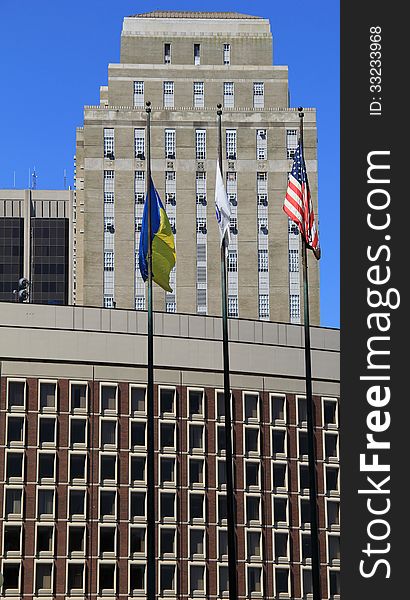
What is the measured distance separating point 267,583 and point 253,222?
80.4m

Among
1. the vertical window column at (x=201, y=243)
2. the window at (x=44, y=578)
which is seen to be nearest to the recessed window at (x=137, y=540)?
the window at (x=44, y=578)

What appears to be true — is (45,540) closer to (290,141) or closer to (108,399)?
(108,399)

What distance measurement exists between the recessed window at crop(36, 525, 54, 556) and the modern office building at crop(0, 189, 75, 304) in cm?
10464

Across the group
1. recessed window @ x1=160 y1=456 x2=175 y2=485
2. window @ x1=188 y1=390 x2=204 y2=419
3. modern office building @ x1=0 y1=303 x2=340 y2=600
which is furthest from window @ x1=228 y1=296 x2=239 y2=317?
recessed window @ x1=160 y1=456 x2=175 y2=485

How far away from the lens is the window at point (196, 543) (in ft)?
284

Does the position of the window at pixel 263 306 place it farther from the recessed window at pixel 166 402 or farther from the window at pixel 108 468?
the window at pixel 108 468

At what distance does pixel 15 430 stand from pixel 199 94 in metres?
93.5

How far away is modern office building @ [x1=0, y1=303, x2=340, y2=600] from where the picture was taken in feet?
273

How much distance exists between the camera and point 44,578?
270 ft

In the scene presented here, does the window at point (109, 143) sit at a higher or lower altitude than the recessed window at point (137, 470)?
higher

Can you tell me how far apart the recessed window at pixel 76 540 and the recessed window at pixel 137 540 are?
3012 millimetres

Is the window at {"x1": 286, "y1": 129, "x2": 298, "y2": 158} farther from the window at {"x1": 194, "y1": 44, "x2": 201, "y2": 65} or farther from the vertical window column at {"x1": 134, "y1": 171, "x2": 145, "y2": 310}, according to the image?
the vertical window column at {"x1": 134, "y1": 171, "x2": 145, "y2": 310}

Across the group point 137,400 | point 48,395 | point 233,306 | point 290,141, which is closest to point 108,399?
point 137,400

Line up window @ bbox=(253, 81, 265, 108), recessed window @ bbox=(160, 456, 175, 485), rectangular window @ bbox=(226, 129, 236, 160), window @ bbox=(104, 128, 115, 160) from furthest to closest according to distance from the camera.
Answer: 1. window @ bbox=(253, 81, 265, 108)
2. rectangular window @ bbox=(226, 129, 236, 160)
3. window @ bbox=(104, 128, 115, 160)
4. recessed window @ bbox=(160, 456, 175, 485)
